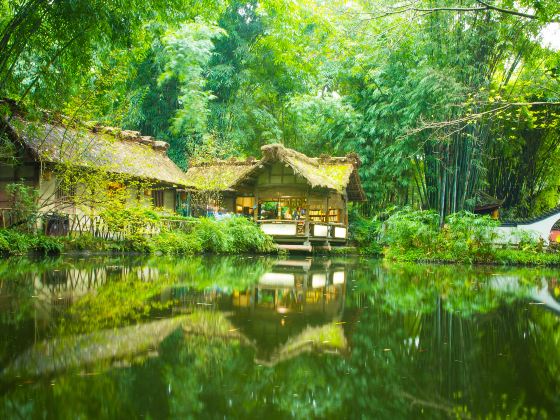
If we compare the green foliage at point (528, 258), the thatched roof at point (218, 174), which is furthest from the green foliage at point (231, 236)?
the green foliage at point (528, 258)

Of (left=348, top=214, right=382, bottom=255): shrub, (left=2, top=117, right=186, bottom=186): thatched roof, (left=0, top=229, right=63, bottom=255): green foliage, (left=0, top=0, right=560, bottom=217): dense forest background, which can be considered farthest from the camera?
(left=348, top=214, right=382, bottom=255): shrub

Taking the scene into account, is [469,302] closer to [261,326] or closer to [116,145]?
[261,326]

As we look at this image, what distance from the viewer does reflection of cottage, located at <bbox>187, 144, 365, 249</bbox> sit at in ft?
68.8

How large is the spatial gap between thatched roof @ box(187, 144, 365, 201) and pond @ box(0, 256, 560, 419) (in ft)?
46.5

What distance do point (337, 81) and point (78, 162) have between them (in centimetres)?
1718

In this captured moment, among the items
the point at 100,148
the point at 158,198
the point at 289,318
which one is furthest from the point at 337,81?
the point at 289,318

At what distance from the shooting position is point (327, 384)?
2787 mm

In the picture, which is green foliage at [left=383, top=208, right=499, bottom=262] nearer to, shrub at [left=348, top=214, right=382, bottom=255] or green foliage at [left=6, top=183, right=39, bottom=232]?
shrub at [left=348, top=214, right=382, bottom=255]

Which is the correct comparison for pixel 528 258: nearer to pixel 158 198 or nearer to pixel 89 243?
pixel 89 243

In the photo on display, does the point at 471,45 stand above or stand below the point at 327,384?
above

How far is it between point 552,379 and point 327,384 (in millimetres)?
1439

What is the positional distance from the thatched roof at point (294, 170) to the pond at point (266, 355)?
14.2 m

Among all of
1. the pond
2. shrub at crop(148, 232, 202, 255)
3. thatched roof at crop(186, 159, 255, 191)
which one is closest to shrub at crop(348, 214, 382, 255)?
thatched roof at crop(186, 159, 255, 191)

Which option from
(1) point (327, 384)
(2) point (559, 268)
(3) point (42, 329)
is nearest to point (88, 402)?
(1) point (327, 384)
